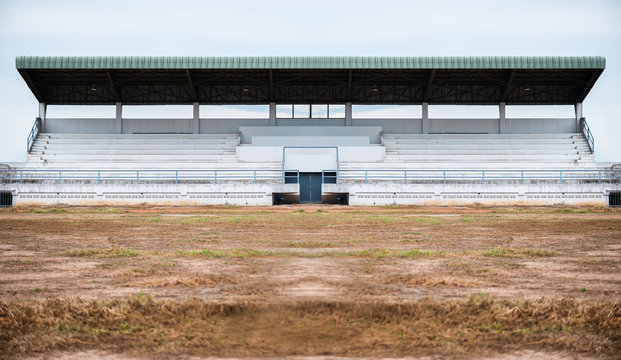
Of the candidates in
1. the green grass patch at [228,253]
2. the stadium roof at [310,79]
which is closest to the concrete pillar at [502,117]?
the stadium roof at [310,79]

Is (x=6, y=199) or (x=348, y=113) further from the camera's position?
(x=348, y=113)

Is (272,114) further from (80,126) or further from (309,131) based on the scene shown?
(80,126)

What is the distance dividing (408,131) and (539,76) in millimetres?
11419

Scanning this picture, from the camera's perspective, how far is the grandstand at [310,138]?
108ft

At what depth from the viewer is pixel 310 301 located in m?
5.57

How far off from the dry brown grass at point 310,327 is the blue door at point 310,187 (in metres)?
31.6

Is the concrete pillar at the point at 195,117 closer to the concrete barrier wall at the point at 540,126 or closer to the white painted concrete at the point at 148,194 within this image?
the white painted concrete at the point at 148,194

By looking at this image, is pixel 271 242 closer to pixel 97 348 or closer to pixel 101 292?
pixel 101 292

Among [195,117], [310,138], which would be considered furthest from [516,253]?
[195,117]

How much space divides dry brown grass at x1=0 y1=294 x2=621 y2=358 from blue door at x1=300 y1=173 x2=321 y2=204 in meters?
31.6

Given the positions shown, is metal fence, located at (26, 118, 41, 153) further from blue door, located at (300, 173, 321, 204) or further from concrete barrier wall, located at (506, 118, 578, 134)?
concrete barrier wall, located at (506, 118, 578, 134)

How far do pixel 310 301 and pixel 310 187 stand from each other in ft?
104

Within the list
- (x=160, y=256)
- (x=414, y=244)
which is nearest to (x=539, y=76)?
(x=414, y=244)

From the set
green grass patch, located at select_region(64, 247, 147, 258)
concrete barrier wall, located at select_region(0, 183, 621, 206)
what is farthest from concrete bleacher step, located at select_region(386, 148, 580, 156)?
green grass patch, located at select_region(64, 247, 147, 258)
